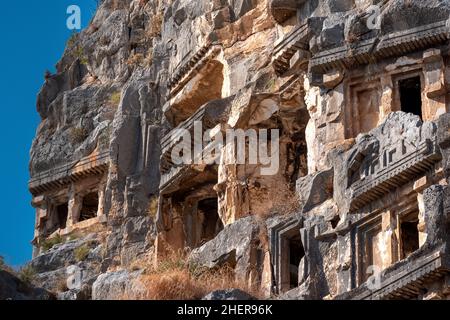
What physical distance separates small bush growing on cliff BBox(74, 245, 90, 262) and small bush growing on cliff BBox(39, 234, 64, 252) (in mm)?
1686

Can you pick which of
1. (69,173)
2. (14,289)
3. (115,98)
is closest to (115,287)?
(14,289)

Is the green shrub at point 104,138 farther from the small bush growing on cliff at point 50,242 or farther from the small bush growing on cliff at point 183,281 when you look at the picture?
the small bush growing on cliff at point 183,281

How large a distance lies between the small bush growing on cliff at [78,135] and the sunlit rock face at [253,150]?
6 cm

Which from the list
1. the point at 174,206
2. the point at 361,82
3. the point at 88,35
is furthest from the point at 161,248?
the point at 88,35

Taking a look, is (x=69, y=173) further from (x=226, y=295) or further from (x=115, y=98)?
(x=226, y=295)

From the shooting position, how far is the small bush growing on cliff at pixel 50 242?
43.8 metres

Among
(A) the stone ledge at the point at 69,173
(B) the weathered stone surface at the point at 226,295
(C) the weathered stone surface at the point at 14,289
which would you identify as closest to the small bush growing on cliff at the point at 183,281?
(B) the weathered stone surface at the point at 226,295

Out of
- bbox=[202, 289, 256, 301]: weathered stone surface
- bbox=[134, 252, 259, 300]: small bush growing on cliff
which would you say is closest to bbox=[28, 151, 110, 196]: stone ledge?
bbox=[134, 252, 259, 300]: small bush growing on cliff

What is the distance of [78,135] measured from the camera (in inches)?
1807

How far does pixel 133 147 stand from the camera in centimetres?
4306

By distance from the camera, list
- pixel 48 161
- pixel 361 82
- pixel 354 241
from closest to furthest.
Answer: pixel 354 241 → pixel 361 82 → pixel 48 161

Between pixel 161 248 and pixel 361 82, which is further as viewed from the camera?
pixel 161 248

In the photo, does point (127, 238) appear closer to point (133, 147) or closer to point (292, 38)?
point (133, 147)
